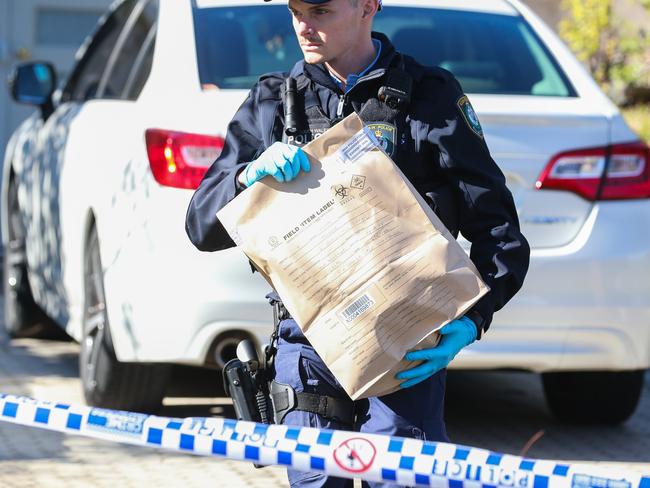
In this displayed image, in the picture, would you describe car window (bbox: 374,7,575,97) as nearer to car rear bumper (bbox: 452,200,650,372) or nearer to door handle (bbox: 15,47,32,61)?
car rear bumper (bbox: 452,200,650,372)

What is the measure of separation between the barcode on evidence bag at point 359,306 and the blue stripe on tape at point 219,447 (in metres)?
0.35

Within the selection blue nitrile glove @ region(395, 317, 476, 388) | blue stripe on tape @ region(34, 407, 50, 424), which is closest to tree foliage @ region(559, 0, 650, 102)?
blue nitrile glove @ region(395, 317, 476, 388)

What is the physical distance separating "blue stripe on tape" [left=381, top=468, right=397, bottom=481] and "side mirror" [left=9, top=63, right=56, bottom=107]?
463 centimetres

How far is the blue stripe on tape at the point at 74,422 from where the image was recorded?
2967 millimetres

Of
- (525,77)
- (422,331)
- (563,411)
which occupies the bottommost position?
(563,411)

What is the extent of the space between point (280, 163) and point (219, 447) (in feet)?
1.86

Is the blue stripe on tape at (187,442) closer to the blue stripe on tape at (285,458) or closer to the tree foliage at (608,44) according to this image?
the blue stripe on tape at (285,458)

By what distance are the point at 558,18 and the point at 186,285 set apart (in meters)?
11.8

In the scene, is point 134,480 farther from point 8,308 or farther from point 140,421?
point 8,308

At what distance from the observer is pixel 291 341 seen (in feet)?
10.1

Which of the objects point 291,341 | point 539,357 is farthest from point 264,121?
point 539,357

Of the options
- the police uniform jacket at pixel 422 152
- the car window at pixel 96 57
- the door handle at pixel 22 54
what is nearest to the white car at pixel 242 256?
the car window at pixel 96 57

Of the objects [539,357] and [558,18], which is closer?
[539,357]

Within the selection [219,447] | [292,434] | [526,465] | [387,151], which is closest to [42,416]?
[219,447]
